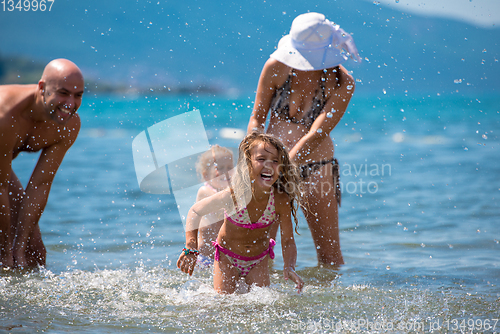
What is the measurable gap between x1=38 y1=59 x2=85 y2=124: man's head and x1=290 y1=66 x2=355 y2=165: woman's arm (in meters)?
1.92

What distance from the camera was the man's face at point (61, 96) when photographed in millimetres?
4031

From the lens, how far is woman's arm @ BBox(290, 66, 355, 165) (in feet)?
13.0

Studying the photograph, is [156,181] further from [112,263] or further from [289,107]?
[289,107]

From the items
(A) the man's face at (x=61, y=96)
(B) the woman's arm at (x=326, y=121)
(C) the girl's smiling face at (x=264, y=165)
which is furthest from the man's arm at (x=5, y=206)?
(B) the woman's arm at (x=326, y=121)

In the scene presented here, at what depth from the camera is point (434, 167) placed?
12.9 meters

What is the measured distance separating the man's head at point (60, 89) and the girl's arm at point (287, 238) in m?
1.97

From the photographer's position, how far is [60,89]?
404cm

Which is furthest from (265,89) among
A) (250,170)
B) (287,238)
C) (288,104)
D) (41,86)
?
(41,86)

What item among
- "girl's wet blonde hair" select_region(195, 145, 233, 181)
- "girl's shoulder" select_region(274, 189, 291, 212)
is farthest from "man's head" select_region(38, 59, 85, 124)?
"girl's shoulder" select_region(274, 189, 291, 212)

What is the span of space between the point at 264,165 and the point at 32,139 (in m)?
2.22

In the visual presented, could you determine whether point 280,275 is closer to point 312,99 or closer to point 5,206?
point 312,99

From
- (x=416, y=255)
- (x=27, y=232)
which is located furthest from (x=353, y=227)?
(x=27, y=232)

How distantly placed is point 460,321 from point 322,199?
5.01ft

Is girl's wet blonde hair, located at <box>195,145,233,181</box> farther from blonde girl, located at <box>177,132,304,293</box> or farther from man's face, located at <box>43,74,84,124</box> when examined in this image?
man's face, located at <box>43,74,84,124</box>
